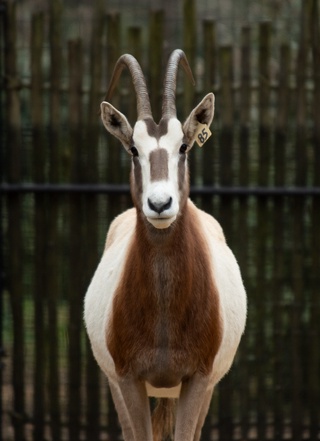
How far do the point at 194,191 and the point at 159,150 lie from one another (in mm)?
3002

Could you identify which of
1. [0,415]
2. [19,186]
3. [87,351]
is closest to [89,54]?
[19,186]

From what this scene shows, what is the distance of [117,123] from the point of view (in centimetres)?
611

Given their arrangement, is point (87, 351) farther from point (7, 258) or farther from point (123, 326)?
point (123, 326)

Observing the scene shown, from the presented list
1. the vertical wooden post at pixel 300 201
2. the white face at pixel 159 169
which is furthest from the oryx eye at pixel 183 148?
the vertical wooden post at pixel 300 201

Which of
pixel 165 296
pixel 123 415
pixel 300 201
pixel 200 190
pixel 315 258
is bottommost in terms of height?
pixel 123 415

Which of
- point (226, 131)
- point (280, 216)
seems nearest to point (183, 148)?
point (226, 131)

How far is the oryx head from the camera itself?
5.46 meters

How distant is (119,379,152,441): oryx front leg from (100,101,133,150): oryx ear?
1231mm

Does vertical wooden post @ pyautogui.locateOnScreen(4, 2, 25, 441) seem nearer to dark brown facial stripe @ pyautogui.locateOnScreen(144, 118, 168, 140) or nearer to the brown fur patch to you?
the brown fur patch

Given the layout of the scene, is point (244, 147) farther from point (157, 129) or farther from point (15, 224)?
point (157, 129)

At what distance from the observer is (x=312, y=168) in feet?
29.2

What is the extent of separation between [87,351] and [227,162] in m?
1.78

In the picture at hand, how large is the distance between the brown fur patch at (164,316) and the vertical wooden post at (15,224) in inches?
114

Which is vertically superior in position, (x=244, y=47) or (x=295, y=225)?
(x=244, y=47)
